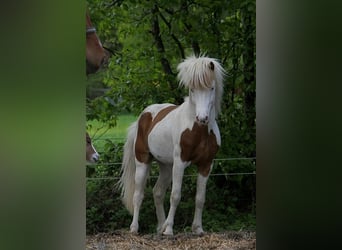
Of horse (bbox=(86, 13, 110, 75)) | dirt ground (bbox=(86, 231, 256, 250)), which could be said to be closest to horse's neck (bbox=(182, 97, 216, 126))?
horse (bbox=(86, 13, 110, 75))

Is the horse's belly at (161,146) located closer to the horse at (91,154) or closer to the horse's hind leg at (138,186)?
the horse's hind leg at (138,186)

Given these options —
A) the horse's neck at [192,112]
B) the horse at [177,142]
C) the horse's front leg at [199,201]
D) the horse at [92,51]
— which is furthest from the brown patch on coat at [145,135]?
the horse at [92,51]

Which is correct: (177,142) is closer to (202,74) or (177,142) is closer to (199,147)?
(199,147)

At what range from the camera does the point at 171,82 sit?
3.17m

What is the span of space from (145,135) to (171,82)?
39cm

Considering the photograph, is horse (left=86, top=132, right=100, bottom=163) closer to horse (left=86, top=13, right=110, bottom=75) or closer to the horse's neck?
horse (left=86, top=13, right=110, bottom=75)

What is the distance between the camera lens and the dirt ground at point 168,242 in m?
2.83

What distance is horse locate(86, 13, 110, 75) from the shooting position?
2520 mm
